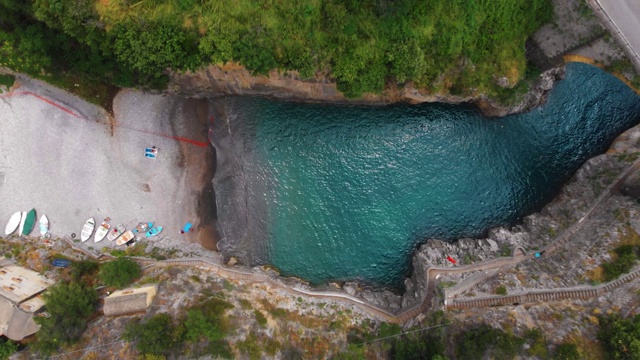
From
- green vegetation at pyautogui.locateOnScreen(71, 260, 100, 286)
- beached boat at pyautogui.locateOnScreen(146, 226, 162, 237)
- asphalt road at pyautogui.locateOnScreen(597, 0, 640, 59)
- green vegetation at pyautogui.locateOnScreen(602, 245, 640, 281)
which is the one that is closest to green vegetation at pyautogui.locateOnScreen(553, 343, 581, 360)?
green vegetation at pyautogui.locateOnScreen(602, 245, 640, 281)

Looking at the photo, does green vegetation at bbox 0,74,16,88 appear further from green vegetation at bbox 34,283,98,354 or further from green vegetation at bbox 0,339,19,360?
green vegetation at bbox 0,339,19,360

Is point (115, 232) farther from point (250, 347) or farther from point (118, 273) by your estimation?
point (250, 347)

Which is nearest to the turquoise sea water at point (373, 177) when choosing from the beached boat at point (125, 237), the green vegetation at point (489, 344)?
the beached boat at point (125, 237)

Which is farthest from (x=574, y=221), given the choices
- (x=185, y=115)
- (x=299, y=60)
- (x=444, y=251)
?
(x=185, y=115)

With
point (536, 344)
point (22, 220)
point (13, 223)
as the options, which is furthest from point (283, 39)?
point (13, 223)

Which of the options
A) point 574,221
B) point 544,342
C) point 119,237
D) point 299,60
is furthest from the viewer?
point 119,237

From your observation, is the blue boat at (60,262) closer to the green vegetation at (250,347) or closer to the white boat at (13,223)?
the white boat at (13,223)

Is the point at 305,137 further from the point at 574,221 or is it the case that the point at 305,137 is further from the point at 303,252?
the point at 574,221
